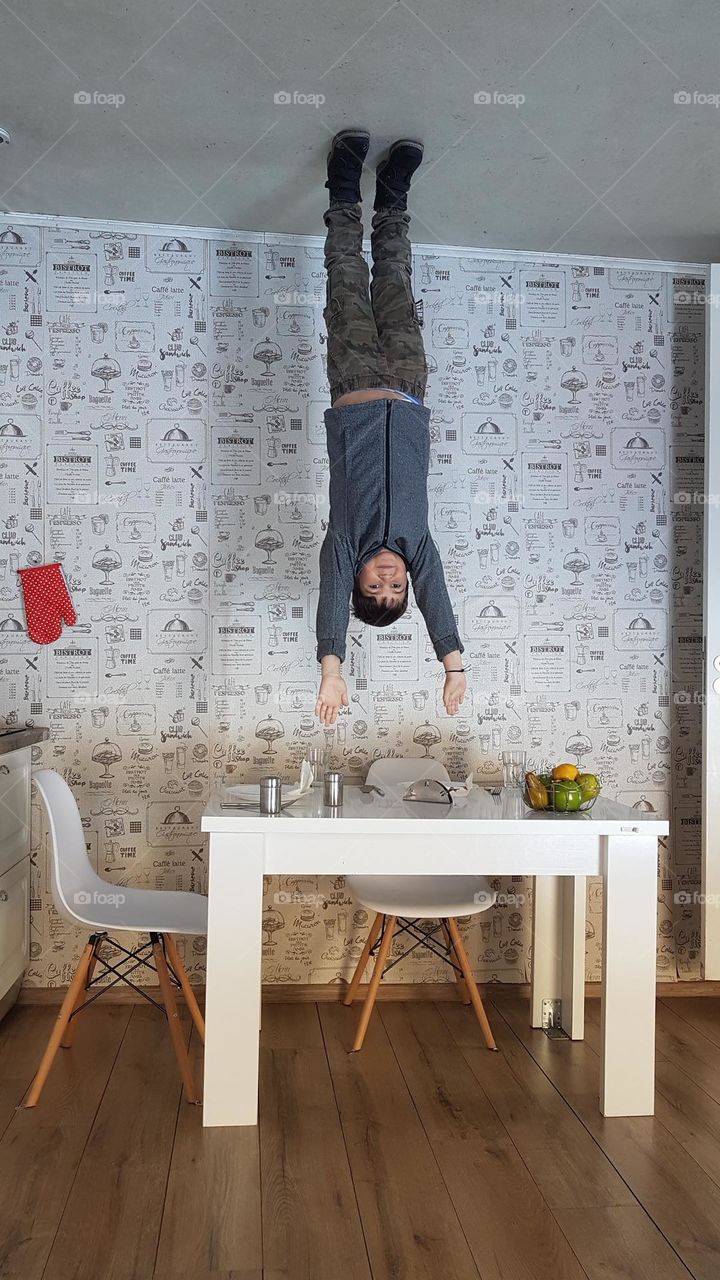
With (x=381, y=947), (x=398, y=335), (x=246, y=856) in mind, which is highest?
(x=398, y=335)

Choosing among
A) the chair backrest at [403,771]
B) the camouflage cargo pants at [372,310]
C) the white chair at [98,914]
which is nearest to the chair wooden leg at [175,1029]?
the white chair at [98,914]

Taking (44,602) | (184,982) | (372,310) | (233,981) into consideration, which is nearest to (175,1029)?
(184,982)

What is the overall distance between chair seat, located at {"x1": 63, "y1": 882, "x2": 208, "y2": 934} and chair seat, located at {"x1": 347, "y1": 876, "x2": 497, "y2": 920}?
0.50 m

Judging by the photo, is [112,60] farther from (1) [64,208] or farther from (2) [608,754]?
(2) [608,754]

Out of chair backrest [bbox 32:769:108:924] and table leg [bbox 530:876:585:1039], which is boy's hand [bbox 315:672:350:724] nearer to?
chair backrest [bbox 32:769:108:924]

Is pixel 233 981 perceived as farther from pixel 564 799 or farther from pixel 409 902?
pixel 564 799

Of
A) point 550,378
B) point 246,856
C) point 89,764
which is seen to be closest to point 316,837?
point 246,856

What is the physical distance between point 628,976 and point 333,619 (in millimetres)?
1273

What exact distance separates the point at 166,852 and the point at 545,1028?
141cm

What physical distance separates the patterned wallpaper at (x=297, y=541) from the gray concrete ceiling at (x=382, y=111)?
0.24m

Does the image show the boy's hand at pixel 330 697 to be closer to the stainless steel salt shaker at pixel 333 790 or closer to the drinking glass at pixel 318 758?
the stainless steel salt shaker at pixel 333 790

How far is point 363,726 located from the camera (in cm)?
345

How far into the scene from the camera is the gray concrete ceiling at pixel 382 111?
2.38m

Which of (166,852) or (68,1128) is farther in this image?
(166,852)
